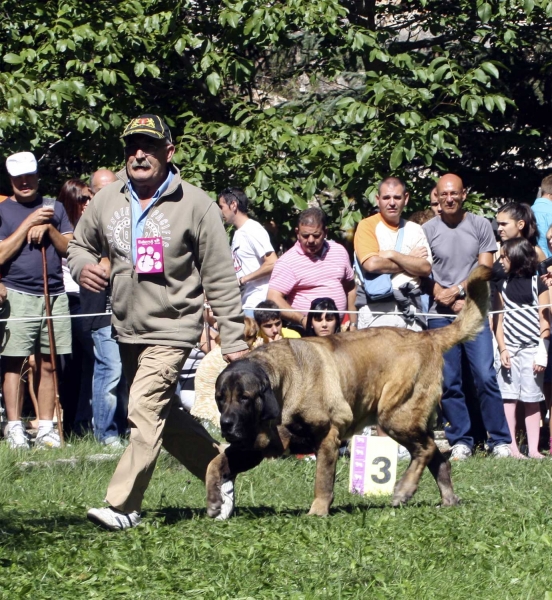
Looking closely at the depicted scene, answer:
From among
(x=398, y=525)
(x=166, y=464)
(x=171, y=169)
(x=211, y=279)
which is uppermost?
(x=171, y=169)

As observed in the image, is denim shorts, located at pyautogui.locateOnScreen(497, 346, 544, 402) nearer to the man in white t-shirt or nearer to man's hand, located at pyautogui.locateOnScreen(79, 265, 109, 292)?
the man in white t-shirt

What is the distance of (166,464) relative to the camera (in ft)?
29.4

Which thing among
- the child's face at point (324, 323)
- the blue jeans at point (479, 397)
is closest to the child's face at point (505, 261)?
the blue jeans at point (479, 397)

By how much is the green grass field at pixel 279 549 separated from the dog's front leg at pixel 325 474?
13 centimetres

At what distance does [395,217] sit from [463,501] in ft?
11.3

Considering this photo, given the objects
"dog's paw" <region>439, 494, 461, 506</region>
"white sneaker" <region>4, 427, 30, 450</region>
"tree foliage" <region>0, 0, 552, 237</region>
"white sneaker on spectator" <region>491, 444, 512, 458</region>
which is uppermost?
"tree foliage" <region>0, 0, 552, 237</region>

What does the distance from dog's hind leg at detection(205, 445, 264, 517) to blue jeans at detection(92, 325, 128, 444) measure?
132 inches

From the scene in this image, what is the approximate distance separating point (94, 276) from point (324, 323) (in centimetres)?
385

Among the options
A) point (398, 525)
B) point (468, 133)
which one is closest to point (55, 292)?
point (398, 525)

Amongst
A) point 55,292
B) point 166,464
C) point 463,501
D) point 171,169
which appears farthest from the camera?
point 55,292

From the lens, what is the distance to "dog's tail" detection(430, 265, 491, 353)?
741 centimetres

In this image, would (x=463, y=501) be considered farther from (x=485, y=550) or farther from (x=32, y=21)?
(x=32, y=21)

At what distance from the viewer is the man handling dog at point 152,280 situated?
240 inches

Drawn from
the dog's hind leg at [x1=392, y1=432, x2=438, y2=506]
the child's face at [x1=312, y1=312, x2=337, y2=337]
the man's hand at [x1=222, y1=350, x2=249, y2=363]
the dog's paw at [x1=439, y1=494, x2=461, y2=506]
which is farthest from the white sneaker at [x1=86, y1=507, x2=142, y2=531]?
the child's face at [x1=312, y1=312, x2=337, y2=337]
